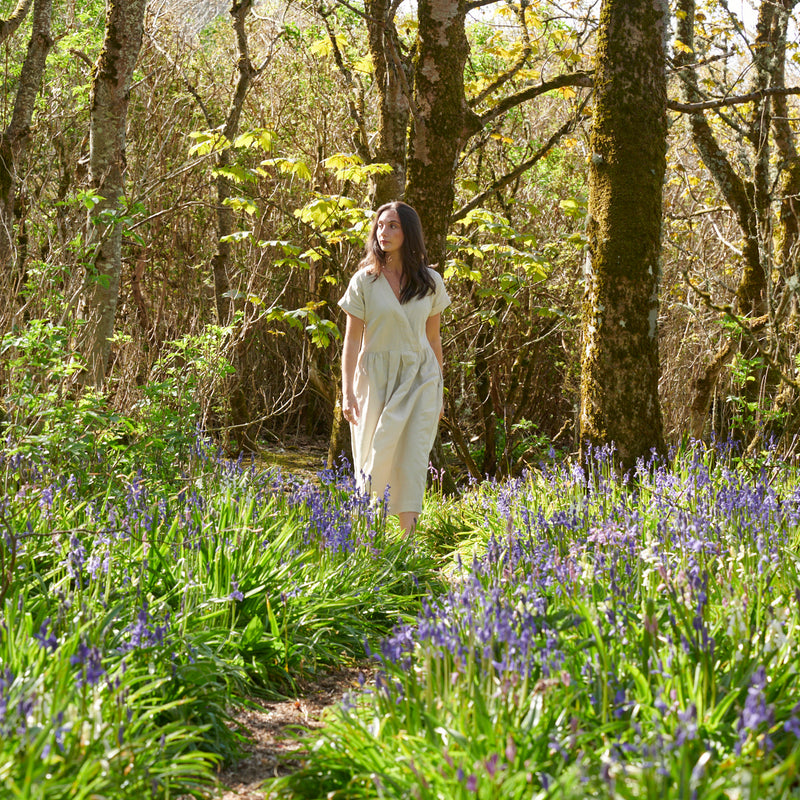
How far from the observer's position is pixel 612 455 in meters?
5.72

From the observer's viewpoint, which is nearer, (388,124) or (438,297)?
(438,297)

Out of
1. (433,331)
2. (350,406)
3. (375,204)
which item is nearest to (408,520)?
(350,406)

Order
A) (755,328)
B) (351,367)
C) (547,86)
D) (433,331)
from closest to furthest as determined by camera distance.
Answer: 1. (351,367)
2. (433,331)
3. (547,86)
4. (755,328)

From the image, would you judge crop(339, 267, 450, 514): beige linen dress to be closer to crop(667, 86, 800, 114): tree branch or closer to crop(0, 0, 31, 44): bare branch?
crop(667, 86, 800, 114): tree branch

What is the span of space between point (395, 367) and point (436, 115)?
2746 mm

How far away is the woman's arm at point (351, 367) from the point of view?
5613 mm

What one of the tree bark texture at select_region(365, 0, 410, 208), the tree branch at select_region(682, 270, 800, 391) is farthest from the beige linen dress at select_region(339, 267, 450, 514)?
the tree branch at select_region(682, 270, 800, 391)

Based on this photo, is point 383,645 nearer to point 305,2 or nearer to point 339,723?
point 339,723

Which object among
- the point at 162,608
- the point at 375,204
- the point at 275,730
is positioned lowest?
the point at 275,730

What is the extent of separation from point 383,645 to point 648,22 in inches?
195

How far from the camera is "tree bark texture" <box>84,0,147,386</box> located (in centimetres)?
607

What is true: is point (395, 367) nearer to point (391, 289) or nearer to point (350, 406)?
point (350, 406)

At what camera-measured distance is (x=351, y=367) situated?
566 centimetres

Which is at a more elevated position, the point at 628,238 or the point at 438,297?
the point at 628,238
